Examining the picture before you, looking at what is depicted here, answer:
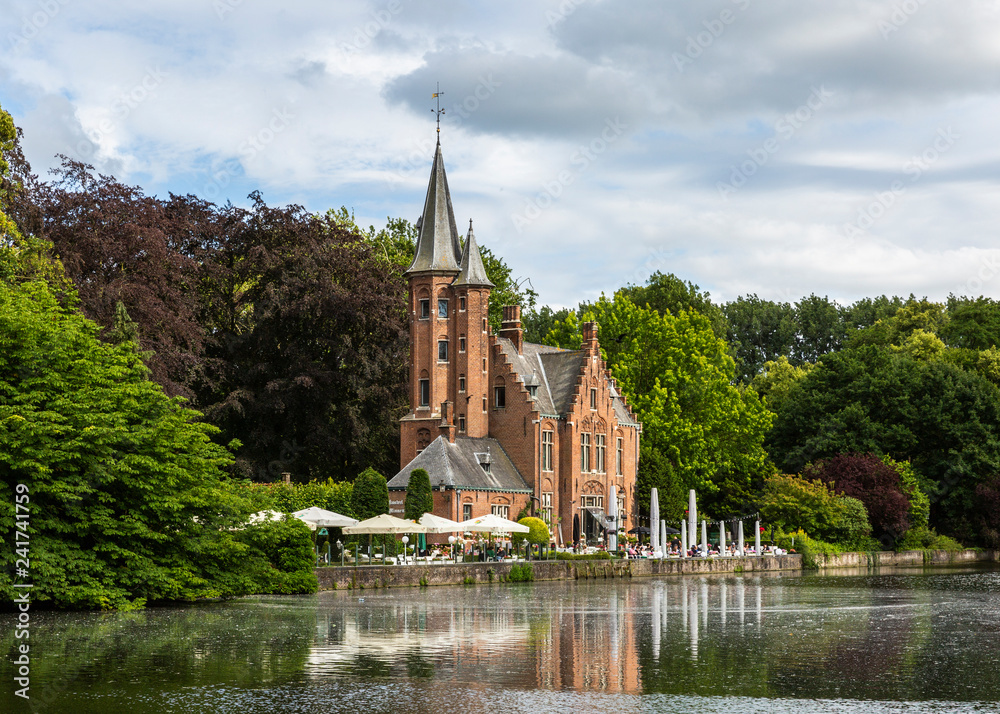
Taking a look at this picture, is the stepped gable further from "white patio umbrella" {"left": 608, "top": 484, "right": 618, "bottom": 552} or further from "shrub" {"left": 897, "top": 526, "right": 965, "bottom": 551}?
"shrub" {"left": 897, "top": 526, "right": 965, "bottom": 551}

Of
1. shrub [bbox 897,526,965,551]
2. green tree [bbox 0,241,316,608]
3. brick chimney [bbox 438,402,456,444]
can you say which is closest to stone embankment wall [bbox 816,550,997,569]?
shrub [bbox 897,526,965,551]

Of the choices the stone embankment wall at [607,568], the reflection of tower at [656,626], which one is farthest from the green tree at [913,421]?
the reflection of tower at [656,626]

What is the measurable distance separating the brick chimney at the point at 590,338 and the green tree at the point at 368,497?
682 inches

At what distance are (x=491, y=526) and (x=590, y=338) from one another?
19.4 m

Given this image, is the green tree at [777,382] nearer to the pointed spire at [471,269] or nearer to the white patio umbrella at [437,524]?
the pointed spire at [471,269]

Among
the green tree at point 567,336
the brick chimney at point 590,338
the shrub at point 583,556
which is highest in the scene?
the green tree at point 567,336

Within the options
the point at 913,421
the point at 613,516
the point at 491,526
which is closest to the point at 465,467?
the point at 613,516

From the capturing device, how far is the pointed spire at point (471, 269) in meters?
58.8

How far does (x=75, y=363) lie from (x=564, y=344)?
51.9m

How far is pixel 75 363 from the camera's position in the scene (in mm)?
27594

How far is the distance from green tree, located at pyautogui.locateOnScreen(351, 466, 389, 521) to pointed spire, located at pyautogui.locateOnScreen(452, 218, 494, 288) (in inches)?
511

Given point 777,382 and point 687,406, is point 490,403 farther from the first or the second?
point 777,382

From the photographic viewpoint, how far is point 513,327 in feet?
209

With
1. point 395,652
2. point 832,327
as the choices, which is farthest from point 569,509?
point 832,327
